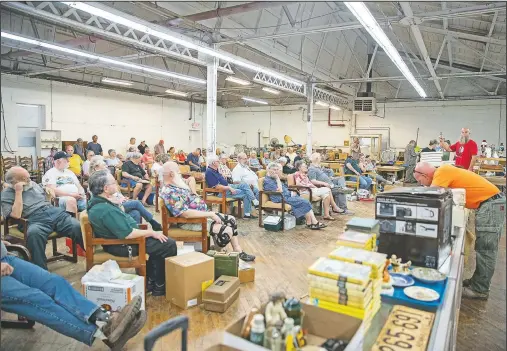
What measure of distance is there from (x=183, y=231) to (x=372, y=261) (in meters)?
2.86

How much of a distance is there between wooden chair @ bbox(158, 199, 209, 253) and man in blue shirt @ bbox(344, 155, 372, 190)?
20.4 ft

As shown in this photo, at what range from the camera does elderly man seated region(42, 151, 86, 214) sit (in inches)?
188

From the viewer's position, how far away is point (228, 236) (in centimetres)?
426

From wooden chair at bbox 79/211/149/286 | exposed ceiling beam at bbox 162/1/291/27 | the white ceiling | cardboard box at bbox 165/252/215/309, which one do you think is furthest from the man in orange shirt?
exposed ceiling beam at bbox 162/1/291/27

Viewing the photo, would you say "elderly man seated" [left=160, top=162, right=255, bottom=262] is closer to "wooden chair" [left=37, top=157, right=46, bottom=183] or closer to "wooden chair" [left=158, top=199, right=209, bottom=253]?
"wooden chair" [left=158, top=199, right=209, bottom=253]

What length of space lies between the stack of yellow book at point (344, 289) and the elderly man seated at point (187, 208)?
261cm

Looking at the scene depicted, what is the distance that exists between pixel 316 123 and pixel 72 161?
12871mm

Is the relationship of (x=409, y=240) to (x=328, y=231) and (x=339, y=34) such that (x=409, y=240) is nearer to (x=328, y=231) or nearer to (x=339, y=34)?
(x=328, y=231)

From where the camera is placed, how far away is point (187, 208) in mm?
4051


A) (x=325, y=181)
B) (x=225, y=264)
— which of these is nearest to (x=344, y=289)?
(x=225, y=264)

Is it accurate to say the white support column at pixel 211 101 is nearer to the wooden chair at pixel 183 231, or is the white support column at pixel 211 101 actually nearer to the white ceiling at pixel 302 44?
the white ceiling at pixel 302 44

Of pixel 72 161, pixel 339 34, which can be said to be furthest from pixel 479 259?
pixel 339 34

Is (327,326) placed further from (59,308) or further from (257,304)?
(59,308)

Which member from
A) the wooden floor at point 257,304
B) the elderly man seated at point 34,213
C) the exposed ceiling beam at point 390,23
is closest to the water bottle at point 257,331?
the wooden floor at point 257,304
